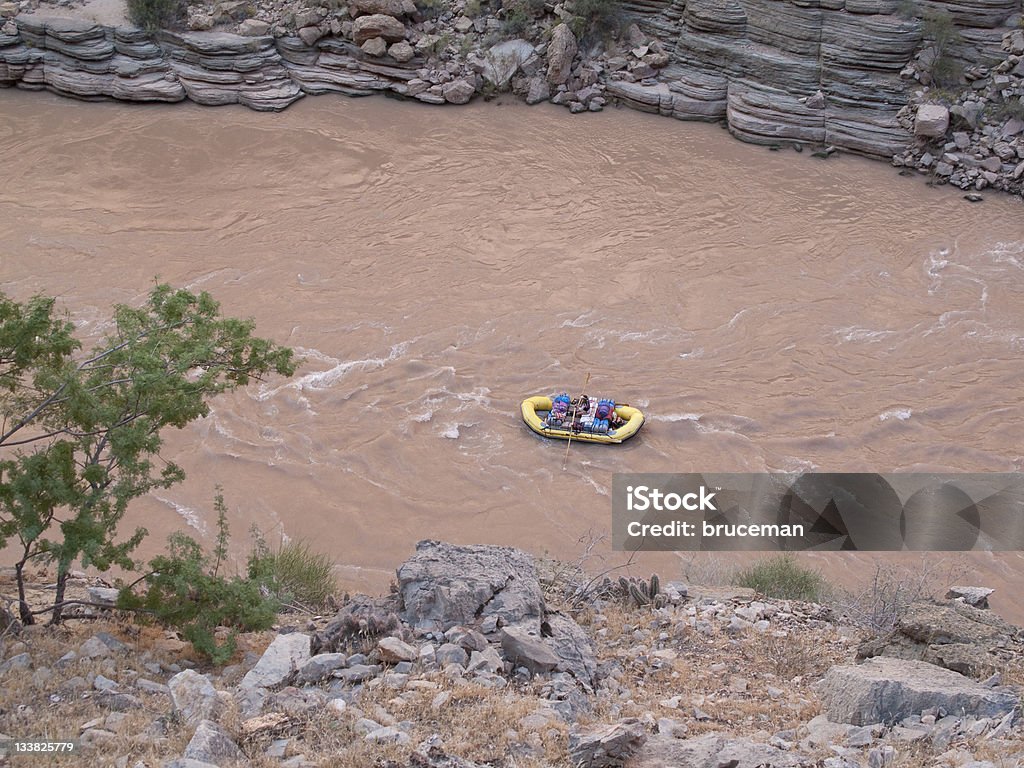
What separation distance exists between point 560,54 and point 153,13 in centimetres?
A: 887

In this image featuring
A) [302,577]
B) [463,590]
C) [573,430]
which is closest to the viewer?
[463,590]

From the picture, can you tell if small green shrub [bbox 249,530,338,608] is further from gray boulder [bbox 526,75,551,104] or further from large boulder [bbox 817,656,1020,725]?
gray boulder [bbox 526,75,551,104]

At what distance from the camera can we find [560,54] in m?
21.3

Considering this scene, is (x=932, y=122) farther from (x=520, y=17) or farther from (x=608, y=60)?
(x=520, y=17)

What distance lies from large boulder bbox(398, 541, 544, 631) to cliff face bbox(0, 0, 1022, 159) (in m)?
14.4

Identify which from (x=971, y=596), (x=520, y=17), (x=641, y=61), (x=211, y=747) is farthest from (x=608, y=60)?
(x=211, y=747)

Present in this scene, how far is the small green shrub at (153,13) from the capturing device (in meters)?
21.8

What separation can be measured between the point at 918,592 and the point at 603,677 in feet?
12.0

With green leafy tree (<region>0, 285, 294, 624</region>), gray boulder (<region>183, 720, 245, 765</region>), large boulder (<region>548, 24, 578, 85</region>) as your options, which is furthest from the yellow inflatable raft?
large boulder (<region>548, 24, 578, 85</region>)

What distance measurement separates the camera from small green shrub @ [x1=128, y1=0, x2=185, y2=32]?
859 inches

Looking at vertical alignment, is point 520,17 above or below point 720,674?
above

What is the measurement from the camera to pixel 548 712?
6.21m

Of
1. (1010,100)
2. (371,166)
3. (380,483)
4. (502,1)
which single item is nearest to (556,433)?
(380,483)

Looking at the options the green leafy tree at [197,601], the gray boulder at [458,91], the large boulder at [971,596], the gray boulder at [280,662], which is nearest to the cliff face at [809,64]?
the gray boulder at [458,91]
